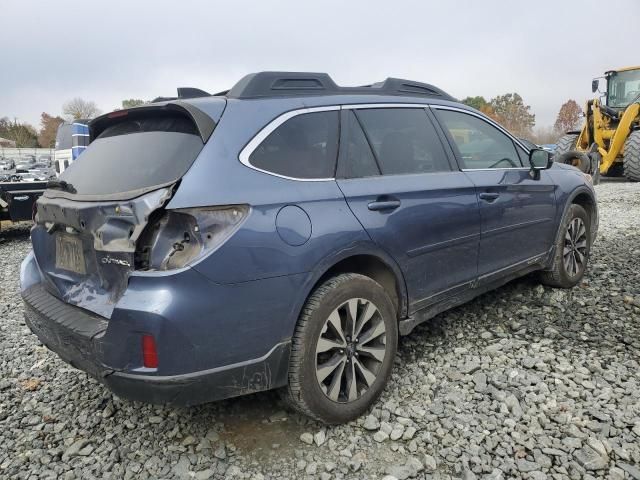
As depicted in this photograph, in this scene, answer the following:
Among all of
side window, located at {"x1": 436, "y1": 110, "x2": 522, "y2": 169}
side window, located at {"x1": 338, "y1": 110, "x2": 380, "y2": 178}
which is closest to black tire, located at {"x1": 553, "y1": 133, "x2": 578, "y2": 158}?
side window, located at {"x1": 436, "y1": 110, "x2": 522, "y2": 169}

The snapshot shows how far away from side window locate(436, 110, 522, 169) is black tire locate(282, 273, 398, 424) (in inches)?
52.4

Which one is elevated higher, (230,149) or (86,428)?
(230,149)

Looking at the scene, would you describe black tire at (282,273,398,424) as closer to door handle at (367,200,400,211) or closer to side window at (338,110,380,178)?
door handle at (367,200,400,211)

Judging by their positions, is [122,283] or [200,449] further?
[200,449]

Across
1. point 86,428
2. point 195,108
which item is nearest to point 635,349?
point 195,108

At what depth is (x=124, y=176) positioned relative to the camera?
239cm

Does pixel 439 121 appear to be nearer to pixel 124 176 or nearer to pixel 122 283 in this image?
pixel 124 176

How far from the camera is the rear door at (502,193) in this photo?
3434 mm

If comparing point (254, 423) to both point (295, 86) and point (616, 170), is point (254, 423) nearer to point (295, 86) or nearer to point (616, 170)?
point (295, 86)

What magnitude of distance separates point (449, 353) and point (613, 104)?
14.8 metres

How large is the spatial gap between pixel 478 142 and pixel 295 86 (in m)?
1.69

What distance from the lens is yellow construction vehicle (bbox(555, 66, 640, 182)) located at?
1293cm

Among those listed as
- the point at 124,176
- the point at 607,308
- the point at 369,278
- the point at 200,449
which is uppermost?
the point at 124,176

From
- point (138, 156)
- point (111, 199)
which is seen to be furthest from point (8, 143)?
point (111, 199)
